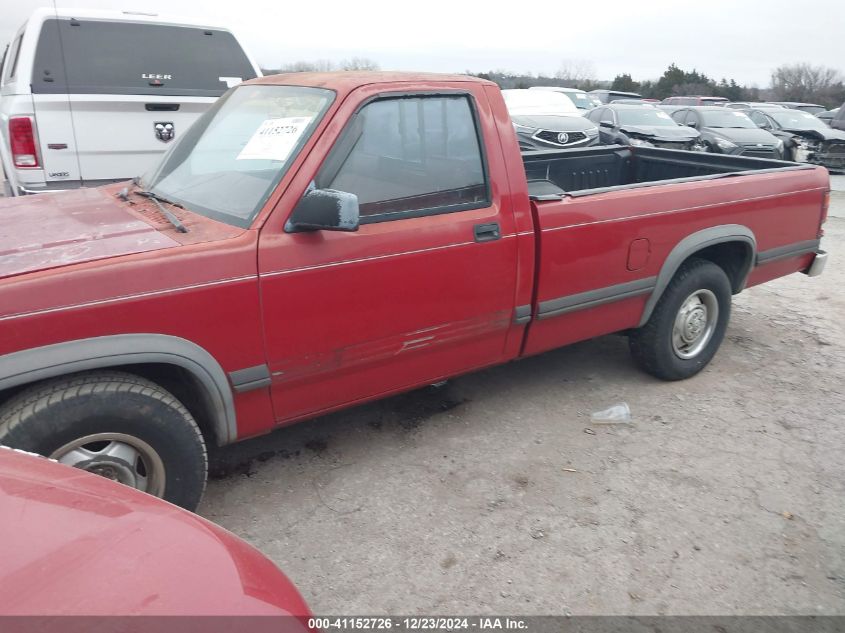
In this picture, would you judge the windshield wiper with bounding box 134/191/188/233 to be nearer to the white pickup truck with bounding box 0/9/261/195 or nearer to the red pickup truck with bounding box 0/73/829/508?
the red pickup truck with bounding box 0/73/829/508

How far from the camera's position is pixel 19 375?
7.28 feet

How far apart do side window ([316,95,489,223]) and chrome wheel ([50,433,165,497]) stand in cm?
125

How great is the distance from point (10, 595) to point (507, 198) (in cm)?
265

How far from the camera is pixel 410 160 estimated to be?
3.13m

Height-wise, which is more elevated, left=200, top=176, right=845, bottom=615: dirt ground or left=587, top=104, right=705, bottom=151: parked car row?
left=587, top=104, right=705, bottom=151: parked car row

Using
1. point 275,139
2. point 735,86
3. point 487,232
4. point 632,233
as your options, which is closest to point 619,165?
point 632,233

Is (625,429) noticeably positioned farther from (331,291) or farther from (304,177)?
(304,177)

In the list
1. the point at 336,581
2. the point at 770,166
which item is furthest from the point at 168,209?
the point at 770,166

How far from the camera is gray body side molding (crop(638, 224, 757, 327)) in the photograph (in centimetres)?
400

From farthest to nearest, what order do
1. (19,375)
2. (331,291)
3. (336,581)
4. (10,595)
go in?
(331,291) → (336,581) → (19,375) → (10,595)

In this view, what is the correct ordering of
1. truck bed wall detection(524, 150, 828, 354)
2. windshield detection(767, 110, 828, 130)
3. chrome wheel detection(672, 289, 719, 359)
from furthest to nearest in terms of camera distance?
windshield detection(767, 110, 828, 130), chrome wheel detection(672, 289, 719, 359), truck bed wall detection(524, 150, 828, 354)

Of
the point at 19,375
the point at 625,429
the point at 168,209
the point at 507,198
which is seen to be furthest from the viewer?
the point at 625,429

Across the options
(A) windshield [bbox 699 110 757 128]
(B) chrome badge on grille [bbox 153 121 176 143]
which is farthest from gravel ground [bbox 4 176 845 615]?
(A) windshield [bbox 699 110 757 128]

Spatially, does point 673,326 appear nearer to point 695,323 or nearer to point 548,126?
point 695,323
